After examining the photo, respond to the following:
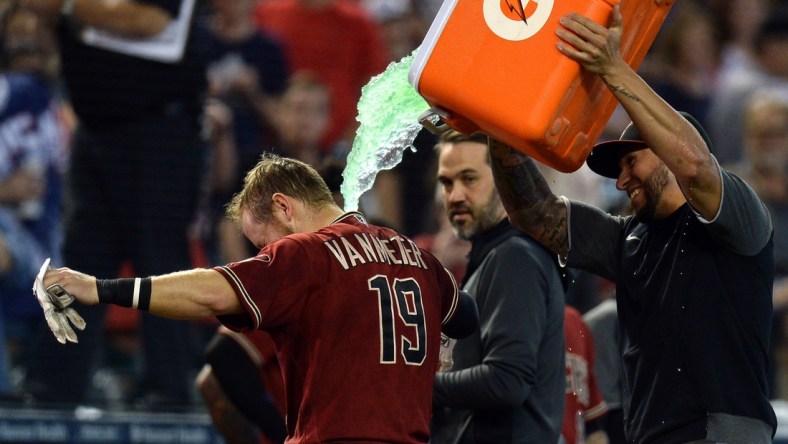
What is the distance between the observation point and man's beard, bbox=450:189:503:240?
4.81m

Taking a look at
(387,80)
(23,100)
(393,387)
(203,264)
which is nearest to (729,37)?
(203,264)

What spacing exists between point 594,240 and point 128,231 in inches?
124

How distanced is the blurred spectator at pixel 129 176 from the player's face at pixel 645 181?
3157 mm

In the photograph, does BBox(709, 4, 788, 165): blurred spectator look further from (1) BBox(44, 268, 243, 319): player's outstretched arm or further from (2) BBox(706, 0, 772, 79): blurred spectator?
(1) BBox(44, 268, 243, 319): player's outstretched arm

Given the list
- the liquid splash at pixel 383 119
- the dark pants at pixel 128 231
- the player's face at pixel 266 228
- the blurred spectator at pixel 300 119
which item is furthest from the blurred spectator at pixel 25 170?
the player's face at pixel 266 228

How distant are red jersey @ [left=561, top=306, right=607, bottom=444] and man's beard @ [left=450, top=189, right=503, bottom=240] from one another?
54 cm

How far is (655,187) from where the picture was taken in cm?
403

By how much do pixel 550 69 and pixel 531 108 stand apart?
0.12m

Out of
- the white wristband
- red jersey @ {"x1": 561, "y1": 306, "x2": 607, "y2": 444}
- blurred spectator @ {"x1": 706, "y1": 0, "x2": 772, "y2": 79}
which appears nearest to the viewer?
red jersey @ {"x1": 561, "y1": 306, "x2": 607, "y2": 444}

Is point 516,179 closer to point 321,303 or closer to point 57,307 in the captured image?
point 321,303

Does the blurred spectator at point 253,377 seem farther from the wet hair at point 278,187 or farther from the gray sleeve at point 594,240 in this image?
the gray sleeve at point 594,240

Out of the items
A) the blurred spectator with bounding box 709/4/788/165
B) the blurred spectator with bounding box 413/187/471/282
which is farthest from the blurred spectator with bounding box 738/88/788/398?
the blurred spectator with bounding box 413/187/471/282

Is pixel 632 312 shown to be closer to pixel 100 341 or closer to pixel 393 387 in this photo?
pixel 393 387

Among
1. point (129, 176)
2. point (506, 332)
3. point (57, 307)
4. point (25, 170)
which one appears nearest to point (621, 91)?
point (506, 332)
